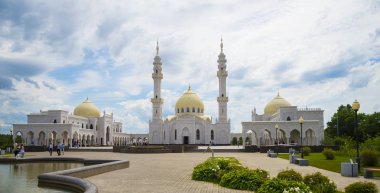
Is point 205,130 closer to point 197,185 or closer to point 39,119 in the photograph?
point 39,119

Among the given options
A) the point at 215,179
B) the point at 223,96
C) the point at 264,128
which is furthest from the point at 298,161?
Result: the point at 223,96

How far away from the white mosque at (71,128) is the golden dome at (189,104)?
650 inches

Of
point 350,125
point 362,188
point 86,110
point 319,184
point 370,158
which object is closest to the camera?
point 362,188

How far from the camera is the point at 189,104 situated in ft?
246

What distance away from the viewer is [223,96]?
227 feet

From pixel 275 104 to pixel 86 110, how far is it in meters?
38.5

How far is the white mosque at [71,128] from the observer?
215ft

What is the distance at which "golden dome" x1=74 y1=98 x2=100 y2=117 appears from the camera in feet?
261

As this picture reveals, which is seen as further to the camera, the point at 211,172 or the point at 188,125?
the point at 188,125

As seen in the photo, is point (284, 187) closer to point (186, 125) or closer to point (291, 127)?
point (291, 127)

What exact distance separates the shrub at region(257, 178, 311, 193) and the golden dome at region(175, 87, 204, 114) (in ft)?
212

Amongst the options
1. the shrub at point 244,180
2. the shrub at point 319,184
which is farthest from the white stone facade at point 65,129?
the shrub at point 319,184

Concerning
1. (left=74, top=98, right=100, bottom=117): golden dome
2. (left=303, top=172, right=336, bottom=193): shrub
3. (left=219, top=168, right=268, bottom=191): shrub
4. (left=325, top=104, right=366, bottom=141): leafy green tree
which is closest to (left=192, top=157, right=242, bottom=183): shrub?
(left=219, top=168, right=268, bottom=191): shrub

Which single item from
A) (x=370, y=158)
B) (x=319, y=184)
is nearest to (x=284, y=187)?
(x=319, y=184)
